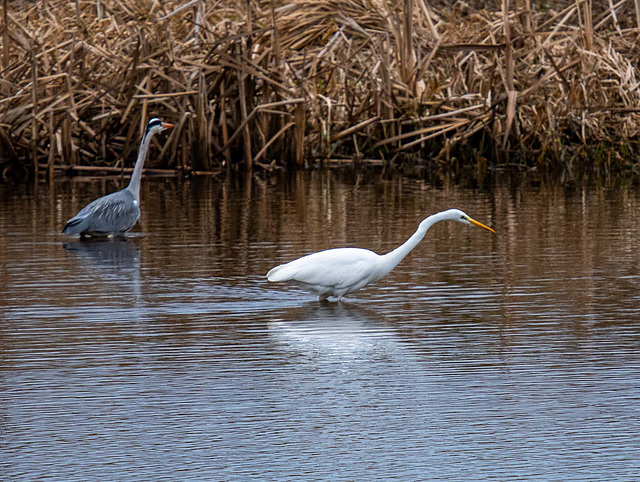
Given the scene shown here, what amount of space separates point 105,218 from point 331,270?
4536mm

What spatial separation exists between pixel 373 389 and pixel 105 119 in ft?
45.6

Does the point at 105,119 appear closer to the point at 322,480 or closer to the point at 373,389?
the point at 373,389

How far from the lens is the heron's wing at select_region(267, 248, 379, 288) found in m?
8.00

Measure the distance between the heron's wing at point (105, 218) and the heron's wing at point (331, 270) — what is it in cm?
429

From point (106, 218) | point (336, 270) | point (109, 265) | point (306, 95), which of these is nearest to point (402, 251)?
point (336, 270)

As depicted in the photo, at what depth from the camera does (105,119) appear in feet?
62.4

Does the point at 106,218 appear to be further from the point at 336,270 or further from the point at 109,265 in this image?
the point at 336,270

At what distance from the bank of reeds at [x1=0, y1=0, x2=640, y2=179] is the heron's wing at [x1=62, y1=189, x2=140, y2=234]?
616cm

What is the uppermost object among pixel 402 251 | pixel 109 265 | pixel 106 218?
pixel 106 218

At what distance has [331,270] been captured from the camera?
26.3 feet

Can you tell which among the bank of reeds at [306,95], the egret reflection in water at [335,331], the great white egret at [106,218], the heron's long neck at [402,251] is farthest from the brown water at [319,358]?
the bank of reeds at [306,95]

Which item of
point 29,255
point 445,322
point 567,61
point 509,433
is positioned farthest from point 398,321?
point 567,61

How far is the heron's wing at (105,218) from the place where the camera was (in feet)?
39.2

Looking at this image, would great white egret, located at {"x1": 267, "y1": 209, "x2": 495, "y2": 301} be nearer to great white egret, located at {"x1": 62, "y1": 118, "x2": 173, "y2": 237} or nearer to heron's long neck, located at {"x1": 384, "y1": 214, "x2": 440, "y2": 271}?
heron's long neck, located at {"x1": 384, "y1": 214, "x2": 440, "y2": 271}
